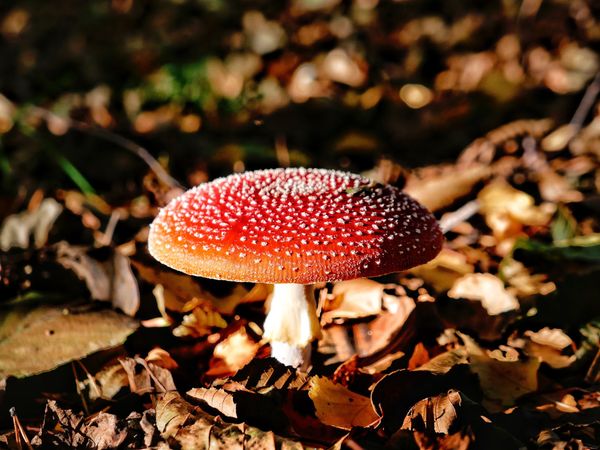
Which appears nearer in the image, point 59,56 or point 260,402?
→ point 260,402

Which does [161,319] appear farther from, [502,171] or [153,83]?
[153,83]

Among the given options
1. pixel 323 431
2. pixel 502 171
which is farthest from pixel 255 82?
pixel 323 431

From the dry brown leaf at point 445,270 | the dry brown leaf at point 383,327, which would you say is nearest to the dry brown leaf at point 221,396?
the dry brown leaf at point 383,327

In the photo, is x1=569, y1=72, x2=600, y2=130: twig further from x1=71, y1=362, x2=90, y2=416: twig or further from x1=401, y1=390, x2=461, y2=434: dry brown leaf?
x1=71, y1=362, x2=90, y2=416: twig

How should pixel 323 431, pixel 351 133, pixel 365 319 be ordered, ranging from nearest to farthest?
1. pixel 323 431
2. pixel 365 319
3. pixel 351 133

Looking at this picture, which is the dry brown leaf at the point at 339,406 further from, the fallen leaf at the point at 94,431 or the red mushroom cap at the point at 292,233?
the fallen leaf at the point at 94,431

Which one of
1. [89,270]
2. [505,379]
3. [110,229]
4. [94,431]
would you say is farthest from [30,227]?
[505,379]

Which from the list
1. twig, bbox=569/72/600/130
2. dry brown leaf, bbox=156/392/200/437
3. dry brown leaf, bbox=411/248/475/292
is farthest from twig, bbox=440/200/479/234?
dry brown leaf, bbox=156/392/200/437
